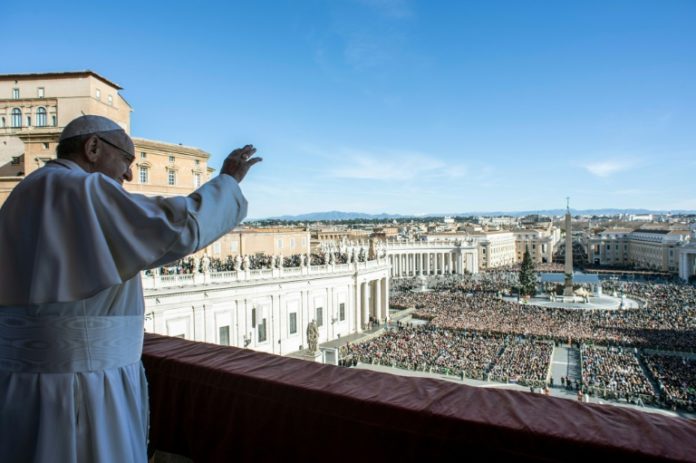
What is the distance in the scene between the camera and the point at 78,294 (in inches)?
69.6

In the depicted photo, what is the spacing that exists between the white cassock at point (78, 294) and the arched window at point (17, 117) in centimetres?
3242

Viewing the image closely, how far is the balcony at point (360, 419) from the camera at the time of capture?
1.91 m

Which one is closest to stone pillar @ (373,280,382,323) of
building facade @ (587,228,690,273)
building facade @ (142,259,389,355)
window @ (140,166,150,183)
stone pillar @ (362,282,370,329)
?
building facade @ (142,259,389,355)

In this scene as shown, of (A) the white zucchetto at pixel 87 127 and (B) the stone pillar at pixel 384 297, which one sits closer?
(A) the white zucchetto at pixel 87 127

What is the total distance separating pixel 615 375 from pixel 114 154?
27375 mm

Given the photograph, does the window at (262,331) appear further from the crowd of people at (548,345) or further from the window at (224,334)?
the crowd of people at (548,345)

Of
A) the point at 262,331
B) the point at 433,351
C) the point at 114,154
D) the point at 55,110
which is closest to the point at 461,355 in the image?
the point at 433,351

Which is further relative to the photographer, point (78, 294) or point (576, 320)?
point (576, 320)

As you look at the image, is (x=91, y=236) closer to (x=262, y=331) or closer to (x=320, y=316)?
(x=262, y=331)

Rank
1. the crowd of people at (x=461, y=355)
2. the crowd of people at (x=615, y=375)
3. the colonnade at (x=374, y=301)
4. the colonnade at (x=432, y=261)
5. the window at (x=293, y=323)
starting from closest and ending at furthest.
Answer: the crowd of people at (x=615, y=375) < the crowd of people at (x=461, y=355) < the window at (x=293, y=323) < the colonnade at (x=374, y=301) < the colonnade at (x=432, y=261)

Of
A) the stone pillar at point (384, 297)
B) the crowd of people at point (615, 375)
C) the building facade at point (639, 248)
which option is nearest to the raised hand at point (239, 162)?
the crowd of people at point (615, 375)

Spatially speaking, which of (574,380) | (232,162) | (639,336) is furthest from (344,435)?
(639,336)

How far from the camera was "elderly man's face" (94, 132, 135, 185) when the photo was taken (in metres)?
2.18

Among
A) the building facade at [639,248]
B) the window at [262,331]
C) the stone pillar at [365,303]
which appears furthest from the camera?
the building facade at [639,248]
